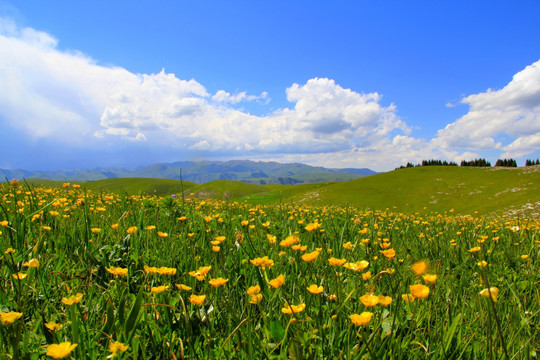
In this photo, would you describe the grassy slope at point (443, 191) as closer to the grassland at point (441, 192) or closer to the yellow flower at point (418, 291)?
the grassland at point (441, 192)

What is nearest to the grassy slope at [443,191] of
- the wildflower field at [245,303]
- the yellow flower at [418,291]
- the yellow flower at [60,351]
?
the wildflower field at [245,303]

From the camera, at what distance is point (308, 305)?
80.1 inches

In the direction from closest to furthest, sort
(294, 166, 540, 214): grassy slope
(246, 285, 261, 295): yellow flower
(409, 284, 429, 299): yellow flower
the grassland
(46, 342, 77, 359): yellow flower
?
(46, 342, 77, 359): yellow flower, (409, 284, 429, 299): yellow flower, (246, 285, 261, 295): yellow flower, the grassland, (294, 166, 540, 214): grassy slope

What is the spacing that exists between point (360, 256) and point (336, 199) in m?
58.0

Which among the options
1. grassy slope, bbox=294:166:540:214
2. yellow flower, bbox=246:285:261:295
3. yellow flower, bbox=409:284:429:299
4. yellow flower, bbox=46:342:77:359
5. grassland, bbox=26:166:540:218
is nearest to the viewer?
yellow flower, bbox=46:342:77:359

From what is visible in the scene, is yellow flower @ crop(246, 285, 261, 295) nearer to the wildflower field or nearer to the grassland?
the wildflower field

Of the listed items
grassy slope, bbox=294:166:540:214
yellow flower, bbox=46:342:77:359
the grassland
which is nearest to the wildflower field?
yellow flower, bbox=46:342:77:359

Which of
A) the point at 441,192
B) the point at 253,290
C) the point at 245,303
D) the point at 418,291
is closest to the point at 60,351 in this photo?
the point at 253,290

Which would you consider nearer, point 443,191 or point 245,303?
point 245,303

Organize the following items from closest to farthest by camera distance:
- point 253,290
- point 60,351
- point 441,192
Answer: point 60,351, point 253,290, point 441,192

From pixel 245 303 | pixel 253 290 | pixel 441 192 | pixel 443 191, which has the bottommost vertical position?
pixel 441 192

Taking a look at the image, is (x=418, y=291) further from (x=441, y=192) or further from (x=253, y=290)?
(x=441, y=192)

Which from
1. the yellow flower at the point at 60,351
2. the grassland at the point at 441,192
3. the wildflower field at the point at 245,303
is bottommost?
the grassland at the point at 441,192

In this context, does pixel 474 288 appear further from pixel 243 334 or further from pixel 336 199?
pixel 336 199
